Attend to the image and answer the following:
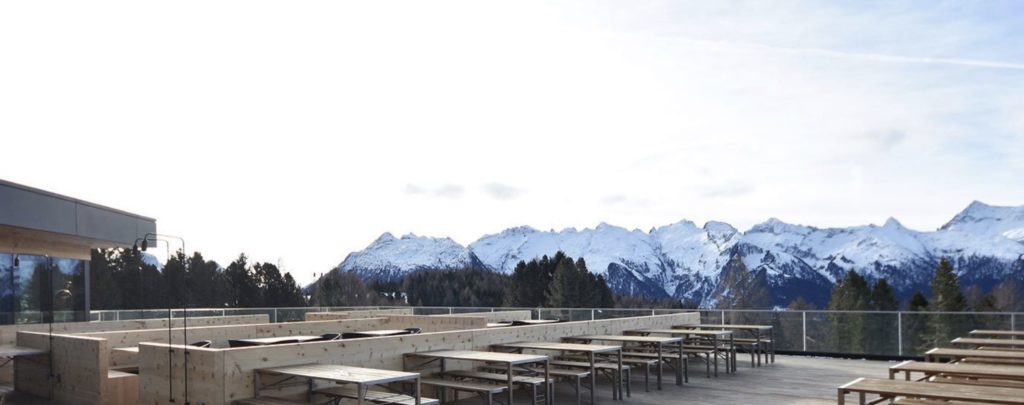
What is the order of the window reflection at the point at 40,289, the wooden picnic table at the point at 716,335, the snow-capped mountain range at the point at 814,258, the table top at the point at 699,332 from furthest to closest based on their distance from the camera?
the snow-capped mountain range at the point at 814,258
the window reflection at the point at 40,289
the table top at the point at 699,332
the wooden picnic table at the point at 716,335

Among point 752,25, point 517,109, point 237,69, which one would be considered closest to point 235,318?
point 237,69

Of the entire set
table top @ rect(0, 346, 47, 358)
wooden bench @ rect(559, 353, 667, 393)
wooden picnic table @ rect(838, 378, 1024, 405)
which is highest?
wooden picnic table @ rect(838, 378, 1024, 405)

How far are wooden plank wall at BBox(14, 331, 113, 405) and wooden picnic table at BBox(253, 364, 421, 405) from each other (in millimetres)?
2720

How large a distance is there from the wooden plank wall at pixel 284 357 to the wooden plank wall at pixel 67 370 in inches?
47.1

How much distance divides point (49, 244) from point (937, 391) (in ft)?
54.1

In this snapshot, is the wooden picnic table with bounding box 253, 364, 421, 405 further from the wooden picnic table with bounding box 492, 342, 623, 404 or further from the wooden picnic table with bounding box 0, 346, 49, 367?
the wooden picnic table with bounding box 0, 346, 49, 367

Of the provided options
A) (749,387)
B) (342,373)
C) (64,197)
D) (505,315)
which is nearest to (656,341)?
(749,387)

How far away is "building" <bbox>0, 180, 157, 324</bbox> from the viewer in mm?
13766

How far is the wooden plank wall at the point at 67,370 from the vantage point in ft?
32.0

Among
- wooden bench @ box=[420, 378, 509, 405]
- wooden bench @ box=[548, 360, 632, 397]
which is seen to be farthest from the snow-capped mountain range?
wooden bench @ box=[420, 378, 509, 405]

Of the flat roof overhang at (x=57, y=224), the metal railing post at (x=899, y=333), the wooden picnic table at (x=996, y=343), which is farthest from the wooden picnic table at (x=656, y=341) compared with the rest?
the flat roof overhang at (x=57, y=224)

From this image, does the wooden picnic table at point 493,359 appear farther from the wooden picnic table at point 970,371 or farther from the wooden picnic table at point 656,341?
the wooden picnic table at point 970,371

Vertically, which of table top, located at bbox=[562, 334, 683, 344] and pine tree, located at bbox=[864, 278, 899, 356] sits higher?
table top, located at bbox=[562, 334, 683, 344]

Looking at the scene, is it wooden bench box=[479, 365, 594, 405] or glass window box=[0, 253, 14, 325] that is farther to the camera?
glass window box=[0, 253, 14, 325]
